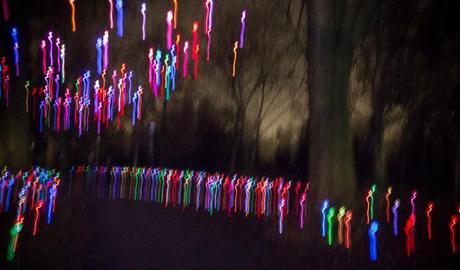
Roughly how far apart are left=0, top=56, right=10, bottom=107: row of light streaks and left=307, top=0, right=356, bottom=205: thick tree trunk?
10.2 m

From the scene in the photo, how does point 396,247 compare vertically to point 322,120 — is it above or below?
below

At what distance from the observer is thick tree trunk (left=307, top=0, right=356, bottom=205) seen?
1103cm

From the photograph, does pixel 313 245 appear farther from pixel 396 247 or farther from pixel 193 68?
pixel 193 68

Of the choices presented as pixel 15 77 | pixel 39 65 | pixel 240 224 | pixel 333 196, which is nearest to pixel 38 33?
pixel 15 77

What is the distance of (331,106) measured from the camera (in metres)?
11.1

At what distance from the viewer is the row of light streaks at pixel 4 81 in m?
16.5

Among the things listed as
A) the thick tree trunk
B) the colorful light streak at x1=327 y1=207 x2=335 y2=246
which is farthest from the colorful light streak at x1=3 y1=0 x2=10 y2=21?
the colorful light streak at x1=327 y1=207 x2=335 y2=246

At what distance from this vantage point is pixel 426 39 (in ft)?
68.3

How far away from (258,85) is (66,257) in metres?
23.1

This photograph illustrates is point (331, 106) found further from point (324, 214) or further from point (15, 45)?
point (15, 45)

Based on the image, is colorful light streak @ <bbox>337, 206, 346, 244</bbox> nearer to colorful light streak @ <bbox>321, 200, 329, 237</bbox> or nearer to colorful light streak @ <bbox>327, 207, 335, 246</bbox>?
colorful light streak @ <bbox>327, 207, 335, 246</bbox>

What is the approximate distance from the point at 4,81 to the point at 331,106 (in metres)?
10.9

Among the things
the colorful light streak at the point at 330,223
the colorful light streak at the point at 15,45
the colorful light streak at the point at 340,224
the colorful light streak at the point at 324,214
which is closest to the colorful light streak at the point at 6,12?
the colorful light streak at the point at 15,45

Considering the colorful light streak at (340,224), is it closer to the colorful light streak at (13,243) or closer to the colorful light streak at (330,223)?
the colorful light streak at (330,223)
